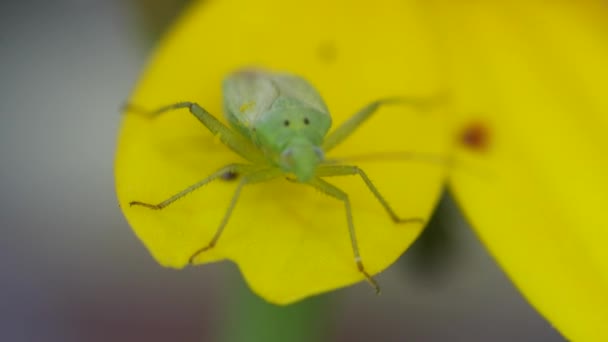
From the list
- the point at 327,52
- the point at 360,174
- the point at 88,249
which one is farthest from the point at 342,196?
the point at 88,249

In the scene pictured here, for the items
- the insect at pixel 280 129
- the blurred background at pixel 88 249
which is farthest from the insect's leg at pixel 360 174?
the blurred background at pixel 88 249

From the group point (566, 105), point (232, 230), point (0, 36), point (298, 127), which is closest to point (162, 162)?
point (232, 230)

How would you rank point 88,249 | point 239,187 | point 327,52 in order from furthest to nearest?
point 88,249 < point 327,52 < point 239,187

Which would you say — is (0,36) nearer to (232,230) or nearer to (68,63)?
(68,63)

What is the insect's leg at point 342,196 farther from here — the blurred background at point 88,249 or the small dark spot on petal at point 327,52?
the blurred background at point 88,249

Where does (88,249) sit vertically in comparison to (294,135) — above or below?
below

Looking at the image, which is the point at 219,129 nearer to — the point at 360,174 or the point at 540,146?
the point at 360,174
